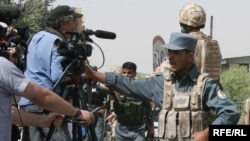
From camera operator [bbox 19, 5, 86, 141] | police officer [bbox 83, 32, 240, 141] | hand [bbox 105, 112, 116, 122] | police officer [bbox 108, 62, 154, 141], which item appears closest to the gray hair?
camera operator [bbox 19, 5, 86, 141]

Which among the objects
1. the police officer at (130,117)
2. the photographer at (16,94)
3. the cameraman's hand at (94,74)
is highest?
the photographer at (16,94)

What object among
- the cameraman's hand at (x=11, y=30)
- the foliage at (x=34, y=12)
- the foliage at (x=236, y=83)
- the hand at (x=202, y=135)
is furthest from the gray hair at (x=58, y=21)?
the foliage at (x=236, y=83)

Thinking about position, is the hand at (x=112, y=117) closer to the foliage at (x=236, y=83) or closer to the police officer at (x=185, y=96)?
the police officer at (x=185, y=96)

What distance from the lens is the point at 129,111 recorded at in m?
10.2

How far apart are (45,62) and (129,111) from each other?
3.29 metres

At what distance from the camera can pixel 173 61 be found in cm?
604

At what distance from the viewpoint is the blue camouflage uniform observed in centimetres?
571

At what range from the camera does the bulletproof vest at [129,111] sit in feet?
33.6

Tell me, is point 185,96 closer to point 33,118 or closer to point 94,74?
point 94,74

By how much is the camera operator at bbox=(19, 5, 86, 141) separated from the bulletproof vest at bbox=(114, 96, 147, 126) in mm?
2893

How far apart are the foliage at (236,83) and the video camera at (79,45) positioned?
30088 millimetres

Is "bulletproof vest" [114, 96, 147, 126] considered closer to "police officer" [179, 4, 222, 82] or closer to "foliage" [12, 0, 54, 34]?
"police officer" [179, 4, 222, 82]

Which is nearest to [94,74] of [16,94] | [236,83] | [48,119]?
[48,119]

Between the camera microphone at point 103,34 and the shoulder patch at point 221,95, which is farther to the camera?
the camera microphone at point 103,34
